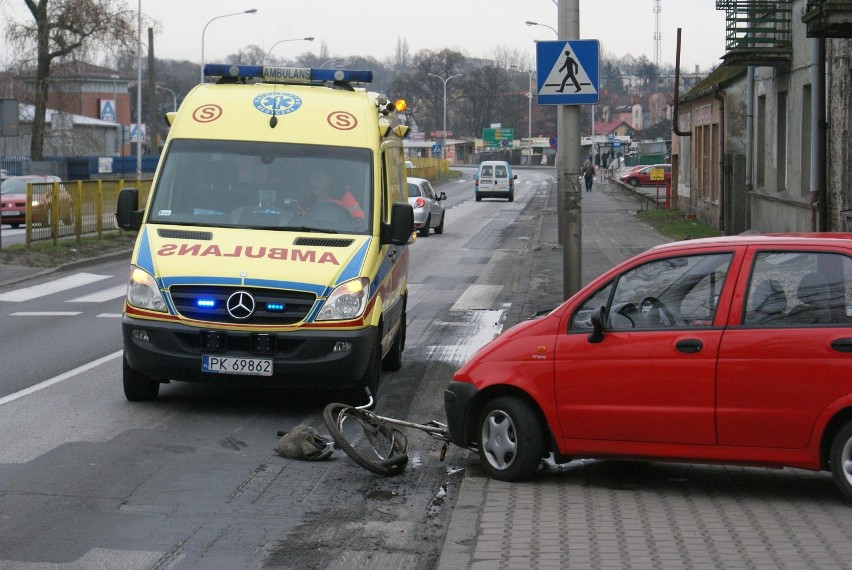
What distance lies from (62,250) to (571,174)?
47.5 feet

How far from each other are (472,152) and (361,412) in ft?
480

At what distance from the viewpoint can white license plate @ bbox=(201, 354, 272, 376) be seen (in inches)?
361

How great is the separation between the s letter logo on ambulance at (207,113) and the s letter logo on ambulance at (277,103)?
1.09 ft

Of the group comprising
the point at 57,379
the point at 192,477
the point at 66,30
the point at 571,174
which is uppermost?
the point at 66,30

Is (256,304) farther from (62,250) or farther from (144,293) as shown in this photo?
(62,250)

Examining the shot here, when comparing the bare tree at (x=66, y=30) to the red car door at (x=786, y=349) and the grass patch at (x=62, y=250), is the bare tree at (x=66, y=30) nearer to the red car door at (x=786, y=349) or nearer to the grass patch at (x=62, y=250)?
the grass patch at (x=62, y=250)

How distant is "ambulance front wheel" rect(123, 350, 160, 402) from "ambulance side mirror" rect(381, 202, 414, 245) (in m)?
2.20

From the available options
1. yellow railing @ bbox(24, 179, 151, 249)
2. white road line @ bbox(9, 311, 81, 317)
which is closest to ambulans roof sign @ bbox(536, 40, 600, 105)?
white road line @ bbox(9, 311, 81, 317)

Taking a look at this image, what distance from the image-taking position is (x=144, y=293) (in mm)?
9430

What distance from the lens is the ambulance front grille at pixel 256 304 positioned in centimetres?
923

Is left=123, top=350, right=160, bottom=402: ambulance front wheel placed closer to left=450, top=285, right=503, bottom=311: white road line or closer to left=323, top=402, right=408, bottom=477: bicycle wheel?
left=323, top=402, right=408, bottom=477: bicycle wheel

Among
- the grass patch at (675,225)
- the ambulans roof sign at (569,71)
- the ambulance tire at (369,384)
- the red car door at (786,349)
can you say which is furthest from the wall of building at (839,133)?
the red car door at (786,349)

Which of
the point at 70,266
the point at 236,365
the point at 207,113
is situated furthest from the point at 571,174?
the point at 70,266

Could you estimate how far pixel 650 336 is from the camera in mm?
6953
